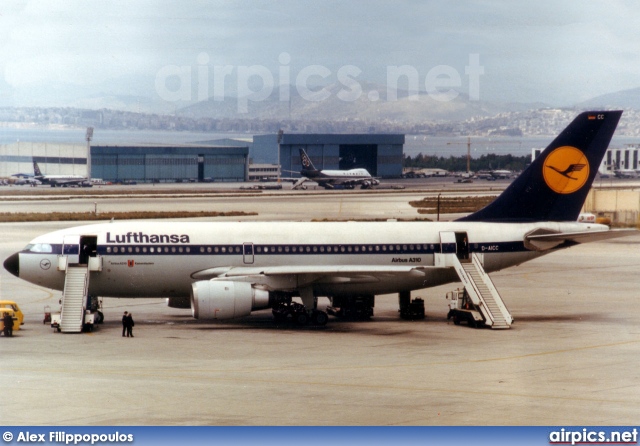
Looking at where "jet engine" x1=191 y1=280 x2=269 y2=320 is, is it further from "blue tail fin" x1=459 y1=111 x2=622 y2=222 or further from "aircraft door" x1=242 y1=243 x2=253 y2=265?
"blue tail fin" x1=459 y1=111 x2=622 y2=222

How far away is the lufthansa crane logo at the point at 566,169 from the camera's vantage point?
49375 millimetres

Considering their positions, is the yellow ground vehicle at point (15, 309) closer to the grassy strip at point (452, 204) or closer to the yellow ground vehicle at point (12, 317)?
the yellow ground vehicle at point (12, 317)

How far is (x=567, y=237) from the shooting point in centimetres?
4709

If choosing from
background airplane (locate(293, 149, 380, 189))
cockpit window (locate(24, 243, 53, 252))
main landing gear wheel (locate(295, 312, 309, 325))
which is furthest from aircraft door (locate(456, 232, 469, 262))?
background airplane (locate(293, 149, 380, 189))

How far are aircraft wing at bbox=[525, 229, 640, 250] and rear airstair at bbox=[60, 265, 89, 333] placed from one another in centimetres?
2377

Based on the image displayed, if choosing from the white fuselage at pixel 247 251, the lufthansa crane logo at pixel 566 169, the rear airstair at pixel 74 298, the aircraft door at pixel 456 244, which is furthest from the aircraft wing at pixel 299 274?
the lufthansa crane logo at pixel 566 169

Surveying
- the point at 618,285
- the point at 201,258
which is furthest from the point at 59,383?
the point at 618,285

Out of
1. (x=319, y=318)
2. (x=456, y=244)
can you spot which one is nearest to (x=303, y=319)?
(x=319, y=318)

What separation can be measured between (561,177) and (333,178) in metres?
135

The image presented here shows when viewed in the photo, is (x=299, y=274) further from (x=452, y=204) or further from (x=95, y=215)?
(x=452, y=204)

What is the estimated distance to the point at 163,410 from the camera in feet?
85.9

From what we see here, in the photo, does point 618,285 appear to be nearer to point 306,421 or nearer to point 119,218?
point 306,421

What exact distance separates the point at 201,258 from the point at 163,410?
1890 cm

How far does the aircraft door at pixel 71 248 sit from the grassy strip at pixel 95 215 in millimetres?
56475
